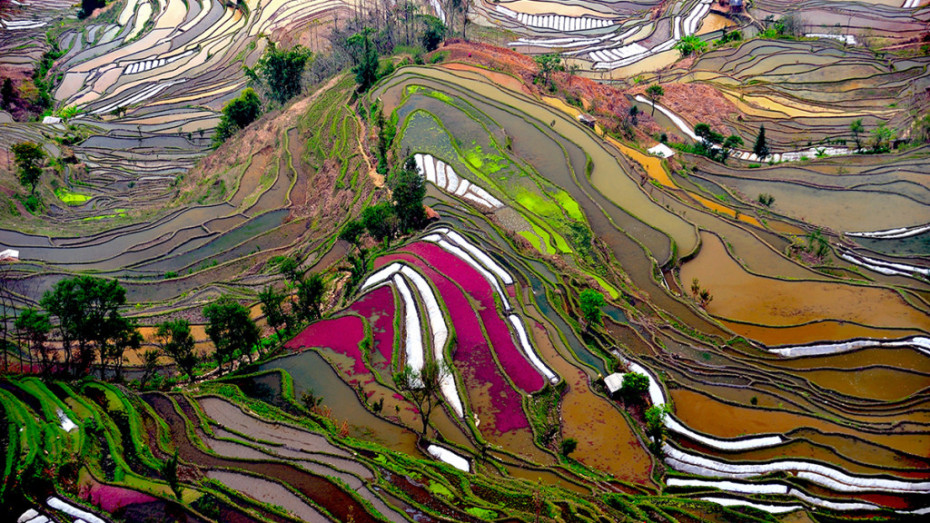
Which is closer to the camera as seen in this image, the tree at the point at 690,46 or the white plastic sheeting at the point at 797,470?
the white plastic sheeting at the point at 797,470

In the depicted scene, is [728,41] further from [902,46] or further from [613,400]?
[613,400]

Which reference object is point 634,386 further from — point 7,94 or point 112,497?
point 7,94

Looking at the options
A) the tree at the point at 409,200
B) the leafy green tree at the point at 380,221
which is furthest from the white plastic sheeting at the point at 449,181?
the leafy green tree at the point at 380,221

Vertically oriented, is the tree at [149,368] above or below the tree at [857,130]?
below

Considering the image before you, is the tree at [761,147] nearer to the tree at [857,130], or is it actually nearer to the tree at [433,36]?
the tree at [857,130]

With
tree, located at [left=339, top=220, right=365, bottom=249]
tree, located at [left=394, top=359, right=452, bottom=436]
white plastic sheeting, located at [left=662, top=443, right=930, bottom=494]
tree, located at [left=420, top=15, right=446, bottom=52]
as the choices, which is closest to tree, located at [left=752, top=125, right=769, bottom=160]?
tree, located at [left=420, top=15, right=446, bottom=52]

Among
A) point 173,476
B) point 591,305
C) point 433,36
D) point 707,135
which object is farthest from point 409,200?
point 433,36

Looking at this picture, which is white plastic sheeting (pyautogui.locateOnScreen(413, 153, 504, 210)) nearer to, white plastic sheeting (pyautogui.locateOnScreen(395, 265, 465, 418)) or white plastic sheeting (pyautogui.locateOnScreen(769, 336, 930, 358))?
white plastic sheeting (pyautogui.locateOnScreen(395, 265, 465, 418))
